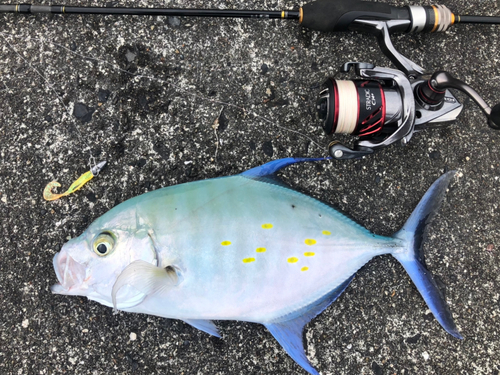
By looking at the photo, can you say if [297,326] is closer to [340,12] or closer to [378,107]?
[378,107]

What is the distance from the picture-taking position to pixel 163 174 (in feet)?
5.61

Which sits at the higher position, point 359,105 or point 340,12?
point 340,12

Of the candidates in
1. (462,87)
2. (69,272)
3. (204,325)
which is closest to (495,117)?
(462,87)

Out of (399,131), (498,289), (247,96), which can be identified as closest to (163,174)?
(247,96)

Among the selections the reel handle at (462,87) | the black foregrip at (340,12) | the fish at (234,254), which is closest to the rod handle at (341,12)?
the black foregrip at (340,12)

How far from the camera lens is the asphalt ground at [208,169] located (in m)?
1.67

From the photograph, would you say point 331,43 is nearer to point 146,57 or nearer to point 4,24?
point 146,57

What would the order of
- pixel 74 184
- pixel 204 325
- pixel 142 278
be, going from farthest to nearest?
pixel 74 184 < pixel 204 325 < pixel 142 278

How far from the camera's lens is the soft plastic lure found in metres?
1.69

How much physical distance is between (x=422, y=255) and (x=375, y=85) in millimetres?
842

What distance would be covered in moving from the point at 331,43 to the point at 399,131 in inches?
27.2

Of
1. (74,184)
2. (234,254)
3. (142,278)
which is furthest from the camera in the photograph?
(74,184)

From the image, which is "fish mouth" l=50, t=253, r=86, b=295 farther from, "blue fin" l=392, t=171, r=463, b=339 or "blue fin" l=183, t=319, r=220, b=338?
"blue fin" l=392, t=171, r=463, b=339

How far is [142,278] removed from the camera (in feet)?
4.28
